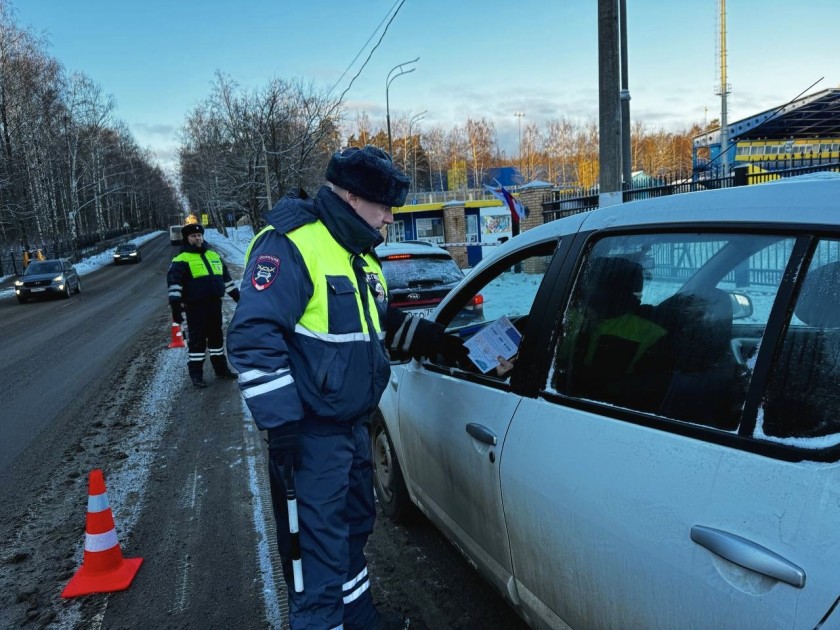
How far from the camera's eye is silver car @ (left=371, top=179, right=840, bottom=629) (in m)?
1.29

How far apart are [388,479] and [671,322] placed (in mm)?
2311

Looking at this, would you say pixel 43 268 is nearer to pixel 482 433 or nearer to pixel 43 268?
pixel 43 268

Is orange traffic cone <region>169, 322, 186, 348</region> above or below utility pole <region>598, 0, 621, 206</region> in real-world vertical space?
below

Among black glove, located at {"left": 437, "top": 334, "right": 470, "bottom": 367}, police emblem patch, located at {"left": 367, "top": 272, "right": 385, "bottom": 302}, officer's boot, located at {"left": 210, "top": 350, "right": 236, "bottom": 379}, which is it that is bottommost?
officer's boot, located at {"left": 210, "top": 350, "right": 236, "bottom": 379}

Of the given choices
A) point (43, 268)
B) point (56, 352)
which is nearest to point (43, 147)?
point (43, 268)

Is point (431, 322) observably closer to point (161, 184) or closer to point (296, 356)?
point (296, 356)

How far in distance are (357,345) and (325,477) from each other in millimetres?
501

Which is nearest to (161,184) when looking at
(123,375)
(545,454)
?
(123,375)

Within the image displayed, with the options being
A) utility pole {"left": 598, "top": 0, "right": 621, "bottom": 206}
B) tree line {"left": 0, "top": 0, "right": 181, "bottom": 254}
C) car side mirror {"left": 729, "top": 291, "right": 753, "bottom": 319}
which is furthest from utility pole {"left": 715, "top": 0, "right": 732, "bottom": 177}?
tree line {"left": 0, "top": 0, "right": 181, "bottom": 254}

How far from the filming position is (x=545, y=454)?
1921 millimetres

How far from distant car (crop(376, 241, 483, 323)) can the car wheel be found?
12.5 feet

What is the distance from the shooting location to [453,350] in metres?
2.76

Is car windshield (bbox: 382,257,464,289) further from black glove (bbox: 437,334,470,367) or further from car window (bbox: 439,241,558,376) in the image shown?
black glove (bbox: 437,334,470,367)

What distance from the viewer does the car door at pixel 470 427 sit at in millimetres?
2252
